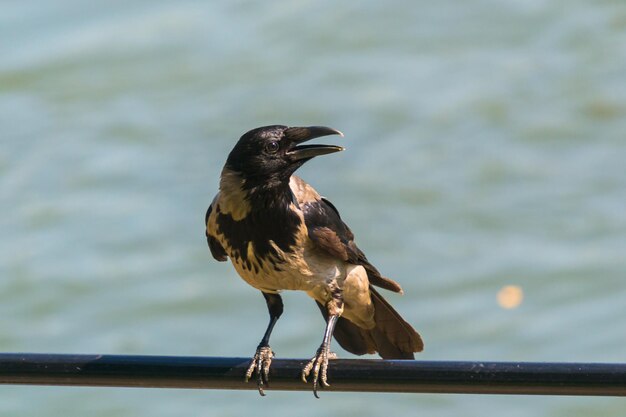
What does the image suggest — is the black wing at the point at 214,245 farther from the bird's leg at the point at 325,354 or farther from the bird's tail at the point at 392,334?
the bird's tail at the point at 392,334

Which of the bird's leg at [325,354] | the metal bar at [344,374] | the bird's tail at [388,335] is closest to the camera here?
the metal bar at [344,374]

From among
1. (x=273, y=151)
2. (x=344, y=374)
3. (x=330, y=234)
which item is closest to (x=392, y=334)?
(x=330, y=234)

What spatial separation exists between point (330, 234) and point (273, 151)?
47 centimetres

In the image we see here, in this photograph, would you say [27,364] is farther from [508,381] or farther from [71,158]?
[71,158]

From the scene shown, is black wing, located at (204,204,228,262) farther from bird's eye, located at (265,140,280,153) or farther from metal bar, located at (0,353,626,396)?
metal bar, located at (0,353,626,396)

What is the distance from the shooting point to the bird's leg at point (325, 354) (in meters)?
5.51

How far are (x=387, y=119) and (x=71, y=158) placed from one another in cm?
362

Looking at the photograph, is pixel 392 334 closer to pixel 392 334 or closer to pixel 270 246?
pixel 392 334

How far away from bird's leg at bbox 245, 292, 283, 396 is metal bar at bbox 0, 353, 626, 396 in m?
0.05

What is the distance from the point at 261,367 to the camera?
573cm

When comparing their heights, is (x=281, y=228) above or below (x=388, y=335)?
above

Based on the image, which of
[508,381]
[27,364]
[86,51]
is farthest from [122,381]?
[86,51]

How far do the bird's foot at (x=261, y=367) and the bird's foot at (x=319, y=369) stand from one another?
0.46ft

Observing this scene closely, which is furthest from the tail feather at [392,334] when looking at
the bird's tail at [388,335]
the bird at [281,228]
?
the bird at [281,228]
